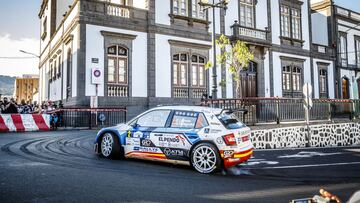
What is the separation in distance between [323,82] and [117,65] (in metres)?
21.6

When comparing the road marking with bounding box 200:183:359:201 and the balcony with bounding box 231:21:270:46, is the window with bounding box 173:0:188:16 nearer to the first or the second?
the balcony with bounding box 231:21:270:46

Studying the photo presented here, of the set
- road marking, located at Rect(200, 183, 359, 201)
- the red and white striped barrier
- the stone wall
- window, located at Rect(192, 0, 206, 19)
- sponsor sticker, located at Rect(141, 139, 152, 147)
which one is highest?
window, located at Rect(192, 0, 206, 19)

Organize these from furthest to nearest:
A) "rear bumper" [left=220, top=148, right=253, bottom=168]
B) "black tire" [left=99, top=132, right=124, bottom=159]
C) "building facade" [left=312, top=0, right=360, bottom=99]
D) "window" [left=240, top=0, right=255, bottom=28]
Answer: "building facade" [left=312, top=0, right=360, bottom=99], "window" [left=240, top=0, right=255, bottom=28], "black tire" [left=99, top=132, right=124, bottom=159], "rear bumper" [left=220, top=148, right=253, bottom=168]

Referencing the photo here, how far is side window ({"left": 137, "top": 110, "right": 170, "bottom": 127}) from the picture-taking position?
7438mm

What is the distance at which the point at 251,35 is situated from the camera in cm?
2483

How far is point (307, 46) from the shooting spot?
96.9 ft

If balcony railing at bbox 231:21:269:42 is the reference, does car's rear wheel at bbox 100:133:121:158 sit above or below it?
below

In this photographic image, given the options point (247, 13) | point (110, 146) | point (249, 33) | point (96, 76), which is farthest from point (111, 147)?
point (247, 13)

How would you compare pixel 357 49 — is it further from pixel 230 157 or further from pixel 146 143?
pixel 146 143

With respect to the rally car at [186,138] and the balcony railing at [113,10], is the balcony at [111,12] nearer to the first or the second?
the balcony railing at [113,10]

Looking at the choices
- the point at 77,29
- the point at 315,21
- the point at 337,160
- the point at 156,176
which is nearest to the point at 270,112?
the point at 337,160

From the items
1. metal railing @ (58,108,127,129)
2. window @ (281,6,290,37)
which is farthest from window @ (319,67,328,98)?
metal railing @ (58,108,127,129)

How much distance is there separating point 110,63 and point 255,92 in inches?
506

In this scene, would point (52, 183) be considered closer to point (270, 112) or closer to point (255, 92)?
point (270, 112)
